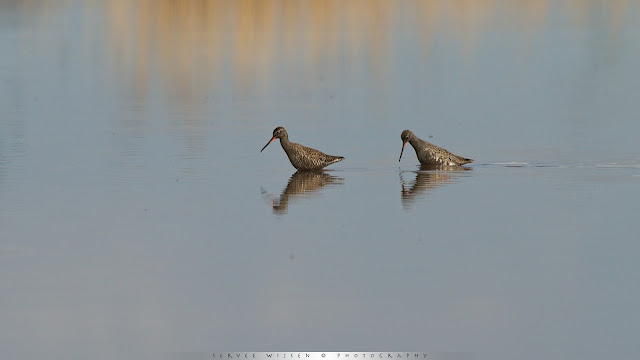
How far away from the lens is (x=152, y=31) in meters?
39.1

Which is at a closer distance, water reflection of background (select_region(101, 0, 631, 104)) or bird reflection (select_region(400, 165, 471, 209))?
bird reflection (select_region(400, 165, 471, 209))

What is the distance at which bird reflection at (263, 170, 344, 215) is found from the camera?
14.3 meters

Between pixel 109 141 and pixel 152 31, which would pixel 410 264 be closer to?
pixel 109 141

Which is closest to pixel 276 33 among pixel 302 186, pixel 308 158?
pixel 308 158

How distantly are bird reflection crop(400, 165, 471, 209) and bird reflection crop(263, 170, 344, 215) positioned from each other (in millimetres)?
796

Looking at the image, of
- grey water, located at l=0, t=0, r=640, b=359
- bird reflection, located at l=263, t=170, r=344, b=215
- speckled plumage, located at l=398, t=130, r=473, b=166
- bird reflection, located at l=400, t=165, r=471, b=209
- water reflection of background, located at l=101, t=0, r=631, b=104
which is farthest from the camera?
water reflection of background, located at l=101, t=0, r=631, b=104

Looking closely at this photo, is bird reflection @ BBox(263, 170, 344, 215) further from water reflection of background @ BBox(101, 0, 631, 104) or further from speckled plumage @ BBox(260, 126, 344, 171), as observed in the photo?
water reflection of background @ BBox(101, 0, 631, 104)

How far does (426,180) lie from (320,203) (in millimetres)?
2437

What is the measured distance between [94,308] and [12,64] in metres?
22.9

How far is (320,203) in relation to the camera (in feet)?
47.0

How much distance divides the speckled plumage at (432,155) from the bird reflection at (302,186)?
4.38ft

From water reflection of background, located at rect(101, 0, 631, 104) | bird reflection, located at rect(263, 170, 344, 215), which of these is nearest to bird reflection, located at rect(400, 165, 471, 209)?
bird reflection, located at rect(263, 170, 344, 215)

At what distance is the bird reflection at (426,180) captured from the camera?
1481 centimetres

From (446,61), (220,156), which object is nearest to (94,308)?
(220,156)
